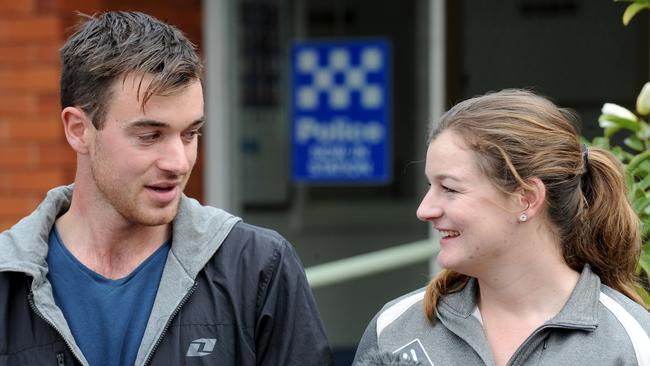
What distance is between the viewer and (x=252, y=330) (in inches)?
86.3

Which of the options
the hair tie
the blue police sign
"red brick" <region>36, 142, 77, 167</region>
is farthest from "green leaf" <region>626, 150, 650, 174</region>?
the blue police sign

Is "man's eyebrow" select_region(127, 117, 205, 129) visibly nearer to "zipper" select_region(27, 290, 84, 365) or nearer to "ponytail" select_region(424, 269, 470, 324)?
"zipper" select_region(27, 290, 84, 365)

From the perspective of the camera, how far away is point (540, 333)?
204 centimetres

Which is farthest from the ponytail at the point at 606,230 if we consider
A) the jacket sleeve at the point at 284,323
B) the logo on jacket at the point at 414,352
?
the jacket sleeve at the point at 284,323

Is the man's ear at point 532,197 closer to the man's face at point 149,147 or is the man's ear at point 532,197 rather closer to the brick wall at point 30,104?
the man's face at point 149,147

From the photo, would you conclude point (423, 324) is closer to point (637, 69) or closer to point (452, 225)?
point (452, 225)

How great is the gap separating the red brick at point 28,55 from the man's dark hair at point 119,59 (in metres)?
2.60

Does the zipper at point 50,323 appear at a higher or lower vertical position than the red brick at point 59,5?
lower

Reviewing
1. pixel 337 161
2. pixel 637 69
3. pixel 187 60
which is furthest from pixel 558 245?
pixel 637 69

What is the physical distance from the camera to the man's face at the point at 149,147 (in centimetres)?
211

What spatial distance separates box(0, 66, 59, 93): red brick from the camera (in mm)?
4781

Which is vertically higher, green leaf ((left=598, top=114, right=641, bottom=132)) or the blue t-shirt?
green leaf ((left=598, top=114, right=641, bottom=132))

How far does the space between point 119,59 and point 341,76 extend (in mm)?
3484

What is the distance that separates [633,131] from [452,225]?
0.70 m
